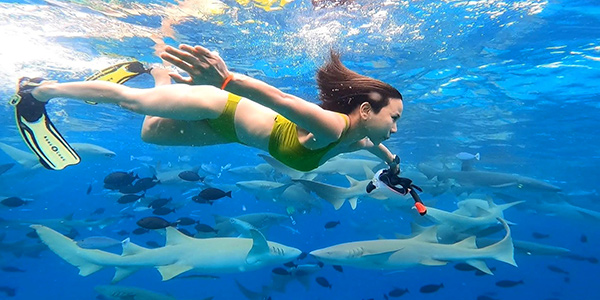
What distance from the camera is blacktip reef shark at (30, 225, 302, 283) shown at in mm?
9039

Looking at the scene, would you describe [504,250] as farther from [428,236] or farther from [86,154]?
[86,154]

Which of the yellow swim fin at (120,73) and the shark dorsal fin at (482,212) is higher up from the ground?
the yellow swim fin at (120,73)

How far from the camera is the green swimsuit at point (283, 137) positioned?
4410mm

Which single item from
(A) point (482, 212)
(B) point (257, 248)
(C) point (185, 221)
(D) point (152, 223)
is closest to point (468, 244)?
(A) point (482, 212)

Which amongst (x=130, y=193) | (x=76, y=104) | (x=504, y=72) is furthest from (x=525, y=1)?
(x=76, y=104)

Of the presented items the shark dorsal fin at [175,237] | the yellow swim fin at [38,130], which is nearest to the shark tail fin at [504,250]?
the shark dorsal fin at [175,237]

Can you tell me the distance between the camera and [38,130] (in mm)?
5320

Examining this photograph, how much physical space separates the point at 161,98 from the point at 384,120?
8.04 feet

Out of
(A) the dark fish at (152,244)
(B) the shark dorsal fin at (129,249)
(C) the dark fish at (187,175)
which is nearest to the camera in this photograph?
(B) the shark dorsal fin at (129,249)

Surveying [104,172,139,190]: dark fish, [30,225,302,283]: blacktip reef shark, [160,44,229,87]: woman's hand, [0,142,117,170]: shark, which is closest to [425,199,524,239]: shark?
[30,225,302,283]: blacktip reef shark

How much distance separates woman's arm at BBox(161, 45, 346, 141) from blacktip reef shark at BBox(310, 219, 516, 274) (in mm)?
6398

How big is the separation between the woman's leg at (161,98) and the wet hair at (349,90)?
121 cm

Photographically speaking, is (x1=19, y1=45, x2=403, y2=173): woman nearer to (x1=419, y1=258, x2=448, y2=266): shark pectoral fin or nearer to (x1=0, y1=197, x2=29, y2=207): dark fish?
(x1=419, y1=258, x2=448, y2=266): shark pectoral fin

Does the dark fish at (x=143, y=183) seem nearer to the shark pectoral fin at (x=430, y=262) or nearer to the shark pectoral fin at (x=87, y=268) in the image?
the shark pectoral fin at (x=87, y=268)
